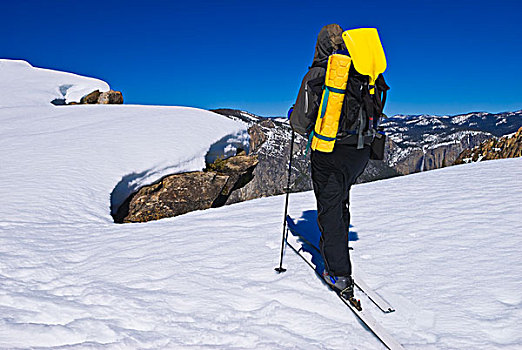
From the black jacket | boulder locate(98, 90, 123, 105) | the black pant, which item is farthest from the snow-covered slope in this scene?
the black pant

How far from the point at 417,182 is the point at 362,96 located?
690 centimetres

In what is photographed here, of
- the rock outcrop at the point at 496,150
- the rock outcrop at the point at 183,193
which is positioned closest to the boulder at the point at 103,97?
the rock outcrop at the point at 183,193

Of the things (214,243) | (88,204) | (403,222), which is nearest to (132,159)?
(88,204)

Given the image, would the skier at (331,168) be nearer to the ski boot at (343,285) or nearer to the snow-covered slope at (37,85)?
the ski boot at (343,285)

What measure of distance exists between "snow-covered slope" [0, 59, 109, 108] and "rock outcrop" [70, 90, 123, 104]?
114cm

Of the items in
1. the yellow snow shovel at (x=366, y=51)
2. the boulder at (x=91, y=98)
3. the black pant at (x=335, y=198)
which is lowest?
the black pant at (x=335, y=198)

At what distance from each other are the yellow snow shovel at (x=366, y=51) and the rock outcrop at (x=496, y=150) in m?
21.6

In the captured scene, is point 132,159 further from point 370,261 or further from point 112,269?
point 370,261

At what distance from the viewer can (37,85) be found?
81.5 ft

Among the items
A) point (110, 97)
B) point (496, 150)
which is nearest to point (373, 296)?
point (110, 97)

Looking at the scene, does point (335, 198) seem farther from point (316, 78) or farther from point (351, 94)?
point (316, 78)

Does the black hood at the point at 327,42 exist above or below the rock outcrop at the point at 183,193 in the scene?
above

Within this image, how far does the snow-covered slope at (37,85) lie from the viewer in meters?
21.7

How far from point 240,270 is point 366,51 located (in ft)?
9.50
